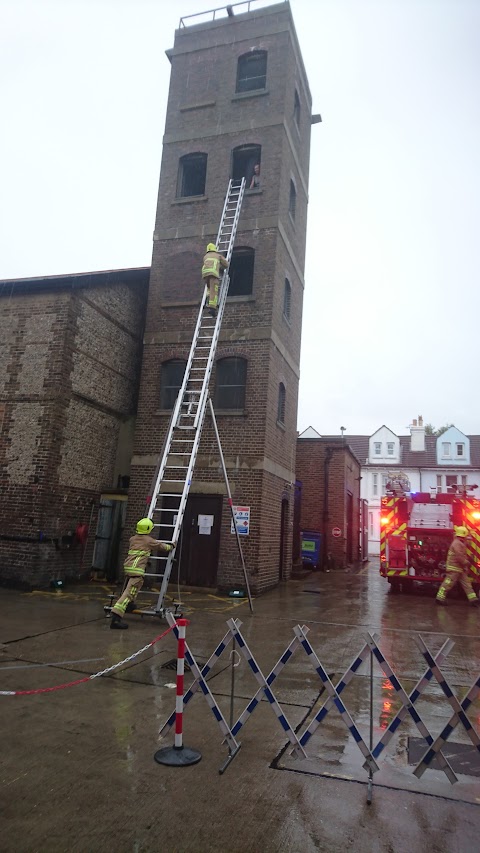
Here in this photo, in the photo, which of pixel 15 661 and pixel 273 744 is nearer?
pixel 273 744

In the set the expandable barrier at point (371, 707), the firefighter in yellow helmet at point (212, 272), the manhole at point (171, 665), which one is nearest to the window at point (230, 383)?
the firefighter in yellow helmet at point (212, 272)

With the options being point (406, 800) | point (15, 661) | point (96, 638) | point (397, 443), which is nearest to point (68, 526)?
point (96, 638)

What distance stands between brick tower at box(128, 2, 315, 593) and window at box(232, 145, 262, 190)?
0.11 feet

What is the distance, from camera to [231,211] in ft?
47.9

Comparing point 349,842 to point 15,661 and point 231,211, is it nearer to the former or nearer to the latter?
point 15,661

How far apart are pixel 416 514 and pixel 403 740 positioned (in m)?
10.5

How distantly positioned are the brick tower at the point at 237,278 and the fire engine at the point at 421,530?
9.99ft

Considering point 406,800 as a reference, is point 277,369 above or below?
above

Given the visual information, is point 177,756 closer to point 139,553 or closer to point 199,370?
point 139,553

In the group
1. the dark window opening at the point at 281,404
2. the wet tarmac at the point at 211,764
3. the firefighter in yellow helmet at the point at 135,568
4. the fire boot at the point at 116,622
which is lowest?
the wet tarmac at the point at 211,764

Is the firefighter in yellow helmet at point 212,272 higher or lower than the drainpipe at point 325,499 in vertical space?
higher

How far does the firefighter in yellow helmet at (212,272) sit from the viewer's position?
12108mm

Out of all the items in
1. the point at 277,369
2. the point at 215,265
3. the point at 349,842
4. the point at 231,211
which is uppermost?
the point at 231,211

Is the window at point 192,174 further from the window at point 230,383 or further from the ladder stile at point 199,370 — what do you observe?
the window at point 230,383
